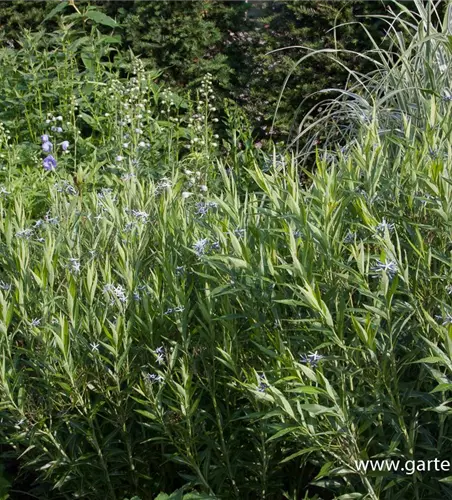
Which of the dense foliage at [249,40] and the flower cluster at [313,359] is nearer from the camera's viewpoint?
the flower cluster at [313,359]

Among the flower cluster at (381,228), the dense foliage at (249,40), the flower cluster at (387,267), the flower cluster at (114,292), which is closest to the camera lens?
the flower cluster at (387,267)

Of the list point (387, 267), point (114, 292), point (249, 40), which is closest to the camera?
point (387, 267)

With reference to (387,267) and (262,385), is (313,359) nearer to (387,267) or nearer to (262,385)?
(262,385)

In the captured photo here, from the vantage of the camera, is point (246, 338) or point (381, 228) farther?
point (246, 338)

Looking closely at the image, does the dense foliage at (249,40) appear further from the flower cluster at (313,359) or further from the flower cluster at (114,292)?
the flower cluster at (313,359)

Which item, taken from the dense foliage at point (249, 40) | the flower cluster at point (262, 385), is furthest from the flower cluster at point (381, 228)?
the dense foliage at point (249, 40)

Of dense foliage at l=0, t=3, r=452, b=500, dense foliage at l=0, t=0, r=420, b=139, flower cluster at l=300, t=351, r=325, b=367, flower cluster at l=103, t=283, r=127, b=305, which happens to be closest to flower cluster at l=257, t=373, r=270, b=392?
dense foliage at l=0, t=3, r=452, b=500

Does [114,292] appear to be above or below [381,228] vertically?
below

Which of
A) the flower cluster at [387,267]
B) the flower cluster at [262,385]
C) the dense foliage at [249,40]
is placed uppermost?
the flower cluster at [387,267]

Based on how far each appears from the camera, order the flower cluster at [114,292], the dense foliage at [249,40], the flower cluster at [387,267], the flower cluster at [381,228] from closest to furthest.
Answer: the flower cluster at [387,267], the flower cluster at [381,228], the flower cluster at [114,292], the dense foliage at [249,40]

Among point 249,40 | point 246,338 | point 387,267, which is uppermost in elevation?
point 387,267

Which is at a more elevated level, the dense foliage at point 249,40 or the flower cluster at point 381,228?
the flower cluster at point 381,228

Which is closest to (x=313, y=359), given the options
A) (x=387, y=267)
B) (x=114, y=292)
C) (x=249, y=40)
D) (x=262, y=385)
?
(x=262, y=385)

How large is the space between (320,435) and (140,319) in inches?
26.0
